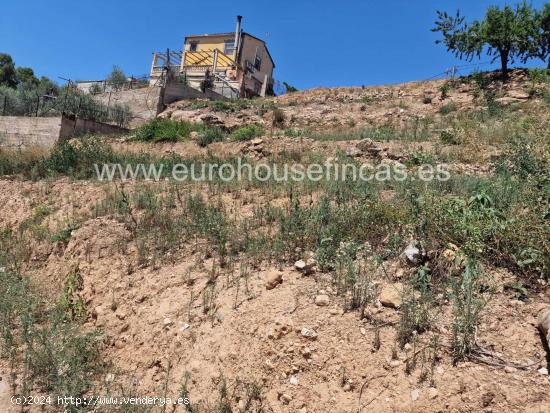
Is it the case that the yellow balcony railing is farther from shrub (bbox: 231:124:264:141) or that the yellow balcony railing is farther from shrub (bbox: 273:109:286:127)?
shrub (bbox: 231:124:264:141)

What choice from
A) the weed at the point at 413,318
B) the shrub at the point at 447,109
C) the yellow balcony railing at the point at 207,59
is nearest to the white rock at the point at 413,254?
the weed at the point at 413,318

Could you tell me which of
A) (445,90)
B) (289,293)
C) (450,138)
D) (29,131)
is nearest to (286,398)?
(289,293)

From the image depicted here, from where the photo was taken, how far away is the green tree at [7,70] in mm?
29078

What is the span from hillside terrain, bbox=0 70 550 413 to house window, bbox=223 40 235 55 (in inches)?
902

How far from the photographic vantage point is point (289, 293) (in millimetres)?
3533

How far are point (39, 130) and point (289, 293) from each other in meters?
12.1

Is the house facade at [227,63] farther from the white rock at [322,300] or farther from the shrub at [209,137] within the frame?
the white rock at [322,300]

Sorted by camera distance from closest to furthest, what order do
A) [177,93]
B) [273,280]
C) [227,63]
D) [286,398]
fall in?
1. [286,398]
2. [273,280]
3. [177,93]
4. [227,63]

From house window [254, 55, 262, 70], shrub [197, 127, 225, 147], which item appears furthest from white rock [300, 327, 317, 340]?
house window [254, 55, 262, 70]

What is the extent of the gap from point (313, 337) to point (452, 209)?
6.52ft

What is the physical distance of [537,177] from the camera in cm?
486

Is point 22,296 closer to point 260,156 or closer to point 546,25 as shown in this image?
point 260,156

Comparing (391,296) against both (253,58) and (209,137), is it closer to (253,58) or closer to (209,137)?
(209,137)

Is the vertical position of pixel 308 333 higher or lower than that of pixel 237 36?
lower
